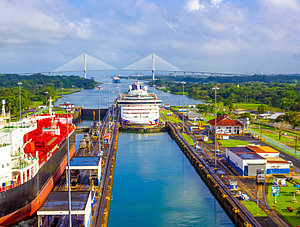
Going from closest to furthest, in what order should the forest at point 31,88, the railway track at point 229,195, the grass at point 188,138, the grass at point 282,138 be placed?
the railway track at point 229,195
the grass at point 282,138
the grass at point 188,138
the forest at point 31,88

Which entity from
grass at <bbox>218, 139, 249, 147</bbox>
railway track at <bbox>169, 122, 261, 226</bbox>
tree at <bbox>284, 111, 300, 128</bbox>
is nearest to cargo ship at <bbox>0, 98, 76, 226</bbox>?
railway track at <bbox>169, 122, 261, 226</bbox>

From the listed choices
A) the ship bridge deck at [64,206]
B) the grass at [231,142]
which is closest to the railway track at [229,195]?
the grass at [231,142]

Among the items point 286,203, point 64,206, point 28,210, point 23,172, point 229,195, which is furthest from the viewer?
point 229,195

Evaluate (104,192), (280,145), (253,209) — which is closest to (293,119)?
(280,145)

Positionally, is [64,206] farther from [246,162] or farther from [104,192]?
[246,162]

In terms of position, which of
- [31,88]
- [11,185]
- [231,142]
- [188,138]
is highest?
[31,88]

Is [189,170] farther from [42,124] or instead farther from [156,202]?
[42,124]

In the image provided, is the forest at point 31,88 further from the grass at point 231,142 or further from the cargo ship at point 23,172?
the grass at point 231,142

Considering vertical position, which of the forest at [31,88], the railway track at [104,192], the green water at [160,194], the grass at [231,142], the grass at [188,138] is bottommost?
the green water at [160,194]
